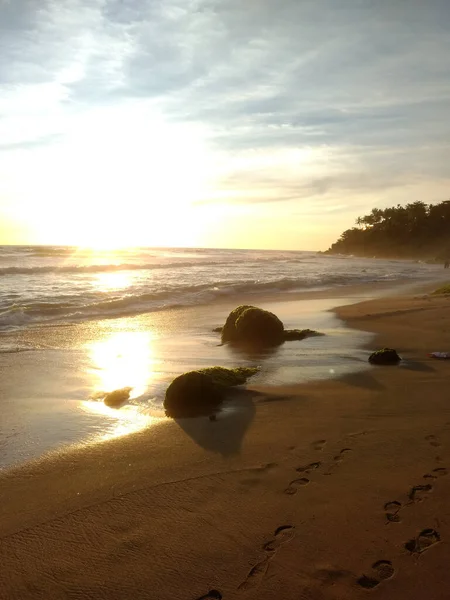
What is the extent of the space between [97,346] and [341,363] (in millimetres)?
5325

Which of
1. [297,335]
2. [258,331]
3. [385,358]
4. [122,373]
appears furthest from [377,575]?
[297,335]

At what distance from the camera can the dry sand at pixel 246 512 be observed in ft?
9.23

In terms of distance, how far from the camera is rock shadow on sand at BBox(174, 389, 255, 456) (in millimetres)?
4754

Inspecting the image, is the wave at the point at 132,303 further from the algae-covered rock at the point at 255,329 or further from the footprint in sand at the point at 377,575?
the footprint in sand at the point at 377,575

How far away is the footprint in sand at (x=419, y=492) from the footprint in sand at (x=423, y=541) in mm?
400

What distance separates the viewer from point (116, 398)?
6.22m

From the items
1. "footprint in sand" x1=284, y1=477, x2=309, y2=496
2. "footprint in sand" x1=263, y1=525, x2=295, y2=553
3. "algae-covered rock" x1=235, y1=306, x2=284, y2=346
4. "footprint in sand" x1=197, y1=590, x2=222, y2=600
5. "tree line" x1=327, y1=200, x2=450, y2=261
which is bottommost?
"footprint in sand" x1=197, y1=590, x2=222, y2=600

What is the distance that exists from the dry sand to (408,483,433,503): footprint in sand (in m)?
0.01

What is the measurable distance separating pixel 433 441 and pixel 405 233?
9664 cm

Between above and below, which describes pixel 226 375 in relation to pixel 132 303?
below

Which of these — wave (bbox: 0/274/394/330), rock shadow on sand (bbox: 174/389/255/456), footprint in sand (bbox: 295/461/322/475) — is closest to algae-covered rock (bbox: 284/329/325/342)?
rock shadow on sand (bbox: 174/389/255/456)

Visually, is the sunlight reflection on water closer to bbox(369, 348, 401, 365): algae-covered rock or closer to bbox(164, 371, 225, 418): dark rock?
bbox(164, 371, 225, 418): dark rock

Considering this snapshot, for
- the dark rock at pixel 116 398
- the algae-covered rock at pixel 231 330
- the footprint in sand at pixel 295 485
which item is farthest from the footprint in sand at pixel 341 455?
the algae-covered rock at pixel 231 330

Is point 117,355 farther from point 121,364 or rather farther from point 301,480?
point 301,480
